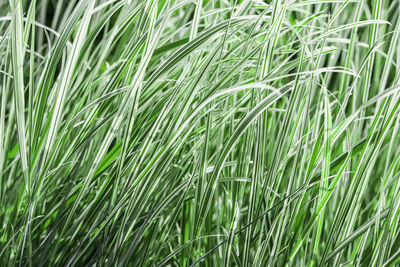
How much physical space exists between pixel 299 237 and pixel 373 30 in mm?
307

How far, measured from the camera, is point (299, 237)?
58cm

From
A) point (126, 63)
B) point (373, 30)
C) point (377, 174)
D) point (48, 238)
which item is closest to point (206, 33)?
point (126, 63)

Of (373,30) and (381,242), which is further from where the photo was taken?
(373,30)

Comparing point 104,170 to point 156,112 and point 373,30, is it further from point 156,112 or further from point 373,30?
point 373,30

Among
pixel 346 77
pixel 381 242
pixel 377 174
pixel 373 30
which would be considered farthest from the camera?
pixel 377 174

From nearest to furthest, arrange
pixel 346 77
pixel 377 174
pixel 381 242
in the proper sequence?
pixel 381 242 < pixel 346 77 < pixel 377 174

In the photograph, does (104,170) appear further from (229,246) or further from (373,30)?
(373,30)

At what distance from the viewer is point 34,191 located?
0.54 m

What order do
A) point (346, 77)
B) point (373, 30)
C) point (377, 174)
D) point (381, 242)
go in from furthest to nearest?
1. point (377, 174)
2. point (346, 77)
3. point (373, 30)
4. point (381, 242)

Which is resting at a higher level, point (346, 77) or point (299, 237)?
point (346, 77)

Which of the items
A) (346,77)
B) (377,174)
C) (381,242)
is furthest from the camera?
(377,174)

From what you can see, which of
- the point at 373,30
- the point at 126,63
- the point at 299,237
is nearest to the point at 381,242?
the point at 299,237

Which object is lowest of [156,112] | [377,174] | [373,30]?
[377,174]

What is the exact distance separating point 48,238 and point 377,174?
0.66 metres
